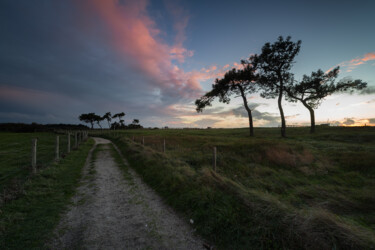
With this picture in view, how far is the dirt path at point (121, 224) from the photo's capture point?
3.88 m

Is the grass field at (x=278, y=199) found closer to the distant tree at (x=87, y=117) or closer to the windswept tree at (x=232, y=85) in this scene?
the windswept tree at (x=232, y=85)

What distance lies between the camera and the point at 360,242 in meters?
2.89

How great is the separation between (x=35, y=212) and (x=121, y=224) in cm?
323

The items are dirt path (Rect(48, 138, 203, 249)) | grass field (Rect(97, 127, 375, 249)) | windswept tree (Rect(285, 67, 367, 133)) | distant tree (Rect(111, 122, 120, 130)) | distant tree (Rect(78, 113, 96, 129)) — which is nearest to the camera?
grass field (Rect(97, 127, 375, 249))

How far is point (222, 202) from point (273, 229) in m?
1.73

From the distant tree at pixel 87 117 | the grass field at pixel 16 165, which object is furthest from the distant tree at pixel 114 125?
the grass field at pixel 16 165

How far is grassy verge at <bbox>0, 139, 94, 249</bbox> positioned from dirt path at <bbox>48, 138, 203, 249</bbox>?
343 millimetres

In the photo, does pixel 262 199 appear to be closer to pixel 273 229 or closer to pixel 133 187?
pixel 273 229

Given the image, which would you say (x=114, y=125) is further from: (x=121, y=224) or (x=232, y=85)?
(x=121, y=224)

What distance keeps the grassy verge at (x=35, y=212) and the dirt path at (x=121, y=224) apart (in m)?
0.34

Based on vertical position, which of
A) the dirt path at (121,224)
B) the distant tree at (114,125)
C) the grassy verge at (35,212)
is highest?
the distant tree at (114,125)

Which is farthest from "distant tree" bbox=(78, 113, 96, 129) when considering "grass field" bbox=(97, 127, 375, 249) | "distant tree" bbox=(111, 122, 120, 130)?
"grass field" bbox=(97, 127, 375, 249)

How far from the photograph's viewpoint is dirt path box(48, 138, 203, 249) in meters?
3.88

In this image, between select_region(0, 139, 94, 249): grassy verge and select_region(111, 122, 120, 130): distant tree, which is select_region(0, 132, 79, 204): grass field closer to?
select_region(0, 139, 94, 249): grassy verge
